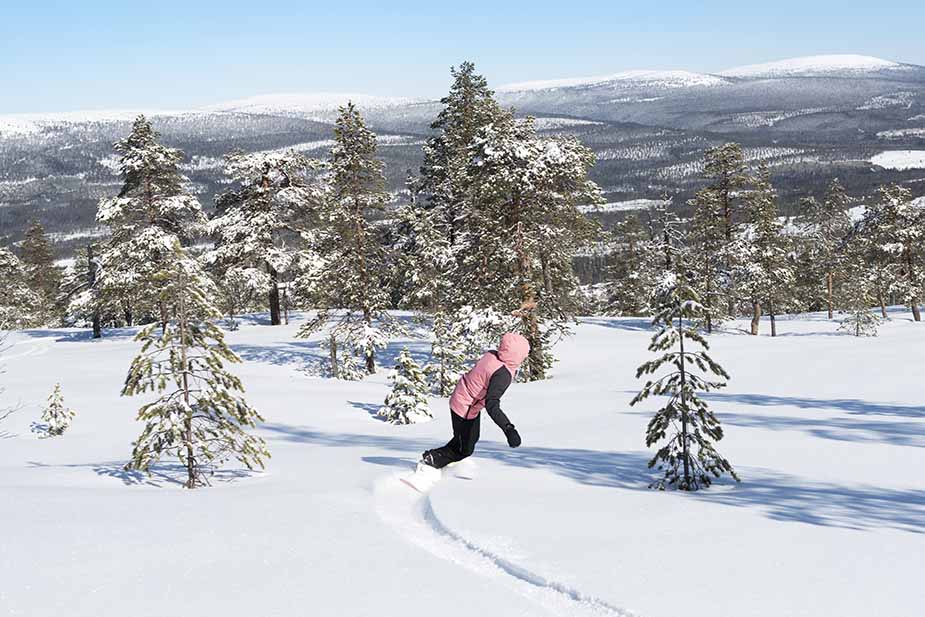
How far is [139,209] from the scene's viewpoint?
32.5 metres

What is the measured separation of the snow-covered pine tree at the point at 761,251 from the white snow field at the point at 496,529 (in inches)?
1104

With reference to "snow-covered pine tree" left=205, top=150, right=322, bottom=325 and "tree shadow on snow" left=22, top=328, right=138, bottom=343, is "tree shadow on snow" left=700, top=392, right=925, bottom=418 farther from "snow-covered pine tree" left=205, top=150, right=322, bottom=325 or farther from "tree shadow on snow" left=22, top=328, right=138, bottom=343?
"tree shadow on snow" left=22, top=328, right=138, bottom=343

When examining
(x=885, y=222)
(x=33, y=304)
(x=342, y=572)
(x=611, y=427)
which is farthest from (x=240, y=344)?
(x=885, y=222)

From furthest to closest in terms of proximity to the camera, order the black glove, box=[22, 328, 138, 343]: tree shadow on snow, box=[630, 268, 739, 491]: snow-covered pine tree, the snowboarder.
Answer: box=[22, 328, 138, 343]: tree shadow on snow < the black glove < the snowboarder < box=[630, 268, 739, 491]: snow-covered pine tree

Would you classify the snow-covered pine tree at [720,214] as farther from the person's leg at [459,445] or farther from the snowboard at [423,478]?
Answer: the snowboard at [423,478]

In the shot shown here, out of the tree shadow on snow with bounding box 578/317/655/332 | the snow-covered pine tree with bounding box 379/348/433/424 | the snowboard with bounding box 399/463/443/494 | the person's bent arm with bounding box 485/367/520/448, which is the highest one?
the person's bent arm with bounding box 485/367/520/448

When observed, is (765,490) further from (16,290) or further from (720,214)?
(16,290)

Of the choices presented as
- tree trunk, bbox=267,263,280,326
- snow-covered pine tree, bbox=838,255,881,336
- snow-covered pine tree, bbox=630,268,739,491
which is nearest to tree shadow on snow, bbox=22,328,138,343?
tree trunk, bbox=267,263,280,326

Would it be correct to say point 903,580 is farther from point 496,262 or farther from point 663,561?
point 496,262

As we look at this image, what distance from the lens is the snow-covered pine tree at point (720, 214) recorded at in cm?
4009

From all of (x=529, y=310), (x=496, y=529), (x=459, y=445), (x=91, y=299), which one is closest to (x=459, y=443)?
(x=459, y=445)

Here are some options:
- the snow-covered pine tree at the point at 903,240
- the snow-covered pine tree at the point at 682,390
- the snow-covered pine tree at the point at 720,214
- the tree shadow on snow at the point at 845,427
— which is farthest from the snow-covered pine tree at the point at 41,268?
the snow-covered pine tree at the point at 903,240

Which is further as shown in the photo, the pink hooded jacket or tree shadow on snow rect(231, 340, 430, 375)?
tree shadow on snow rect(231, 340, 430, 375)

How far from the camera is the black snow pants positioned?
8445 mm
